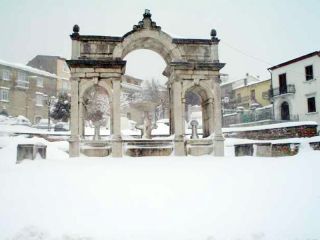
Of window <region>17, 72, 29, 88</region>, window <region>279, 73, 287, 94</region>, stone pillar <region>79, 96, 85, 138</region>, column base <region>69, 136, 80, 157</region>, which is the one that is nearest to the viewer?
column base <region>69, 136, 80, 157</region>

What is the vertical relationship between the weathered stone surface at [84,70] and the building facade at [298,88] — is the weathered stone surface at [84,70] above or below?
below

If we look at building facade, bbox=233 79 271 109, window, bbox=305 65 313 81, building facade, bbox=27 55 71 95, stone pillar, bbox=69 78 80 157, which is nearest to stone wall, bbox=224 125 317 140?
window, bbox=305 65 313 81

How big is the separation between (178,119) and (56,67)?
135 ft

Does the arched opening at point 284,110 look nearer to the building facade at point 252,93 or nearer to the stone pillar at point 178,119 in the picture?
the building facade at point 252,93

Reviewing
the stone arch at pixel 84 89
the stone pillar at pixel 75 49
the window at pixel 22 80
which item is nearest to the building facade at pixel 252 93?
the window at pixel 22 80

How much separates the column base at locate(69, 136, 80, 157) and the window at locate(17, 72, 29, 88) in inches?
1372

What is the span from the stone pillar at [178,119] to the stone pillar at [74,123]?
4.16 metres

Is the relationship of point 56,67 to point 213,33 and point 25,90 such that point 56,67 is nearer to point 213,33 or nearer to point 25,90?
point 25,90

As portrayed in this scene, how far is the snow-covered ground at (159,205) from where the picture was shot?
14.9ft

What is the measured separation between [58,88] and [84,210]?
4657 cm

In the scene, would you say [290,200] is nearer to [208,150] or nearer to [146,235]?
[146,235]

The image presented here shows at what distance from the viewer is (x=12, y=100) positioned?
41.7 meters

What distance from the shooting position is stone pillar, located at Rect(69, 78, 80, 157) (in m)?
12.1

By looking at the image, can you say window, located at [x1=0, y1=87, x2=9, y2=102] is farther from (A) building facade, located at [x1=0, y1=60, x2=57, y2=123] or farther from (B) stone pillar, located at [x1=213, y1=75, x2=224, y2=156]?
(B) stone pillar, located at [x1=213, y1=75, x2=224, y2=156]
